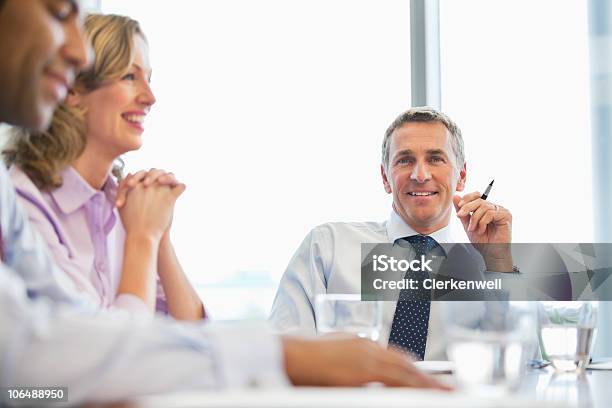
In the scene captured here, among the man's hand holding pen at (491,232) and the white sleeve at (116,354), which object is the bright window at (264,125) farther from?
the white sleeve at (116,354)

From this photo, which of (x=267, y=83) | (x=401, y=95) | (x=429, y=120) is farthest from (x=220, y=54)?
(x=429, y=120)

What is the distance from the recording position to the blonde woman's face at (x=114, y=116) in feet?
5.36

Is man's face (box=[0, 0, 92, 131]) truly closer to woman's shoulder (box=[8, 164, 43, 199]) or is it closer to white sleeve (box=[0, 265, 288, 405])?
white sleeve (box=[0, 265, 288, 405])

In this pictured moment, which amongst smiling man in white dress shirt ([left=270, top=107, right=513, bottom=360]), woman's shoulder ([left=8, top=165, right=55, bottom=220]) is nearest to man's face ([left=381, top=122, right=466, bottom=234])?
smiling man in white dress shirt ([left=270, top=107, right=513, bottom=360])

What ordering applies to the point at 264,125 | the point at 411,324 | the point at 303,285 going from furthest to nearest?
the point at 264,125, the point at 303,285, the point at 411,324

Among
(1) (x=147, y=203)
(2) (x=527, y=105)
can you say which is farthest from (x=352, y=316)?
(2) (x=527, y=105)

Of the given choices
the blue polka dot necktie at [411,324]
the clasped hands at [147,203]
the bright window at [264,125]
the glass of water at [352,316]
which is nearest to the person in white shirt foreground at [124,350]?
the glass of water at [352,316]

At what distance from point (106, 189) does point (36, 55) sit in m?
0.82

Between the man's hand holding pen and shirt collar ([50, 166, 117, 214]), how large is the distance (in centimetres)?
113

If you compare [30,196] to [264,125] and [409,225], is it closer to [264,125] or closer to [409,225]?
[409,225]

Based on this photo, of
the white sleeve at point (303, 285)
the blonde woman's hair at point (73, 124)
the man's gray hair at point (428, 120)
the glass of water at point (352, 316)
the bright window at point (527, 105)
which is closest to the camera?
the glass of water at point (352, 316)

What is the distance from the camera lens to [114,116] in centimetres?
164

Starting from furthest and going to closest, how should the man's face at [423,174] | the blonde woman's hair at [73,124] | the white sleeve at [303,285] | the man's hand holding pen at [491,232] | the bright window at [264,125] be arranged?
1. the bright window at [264,125]
2. the man's face at [423,174]
3. the man's hand holding pen at [491,232]
4. the white sleeve at [303,285]
5. the blonde woman's hair at [73,124]

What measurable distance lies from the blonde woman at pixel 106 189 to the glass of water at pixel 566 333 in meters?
0.73
